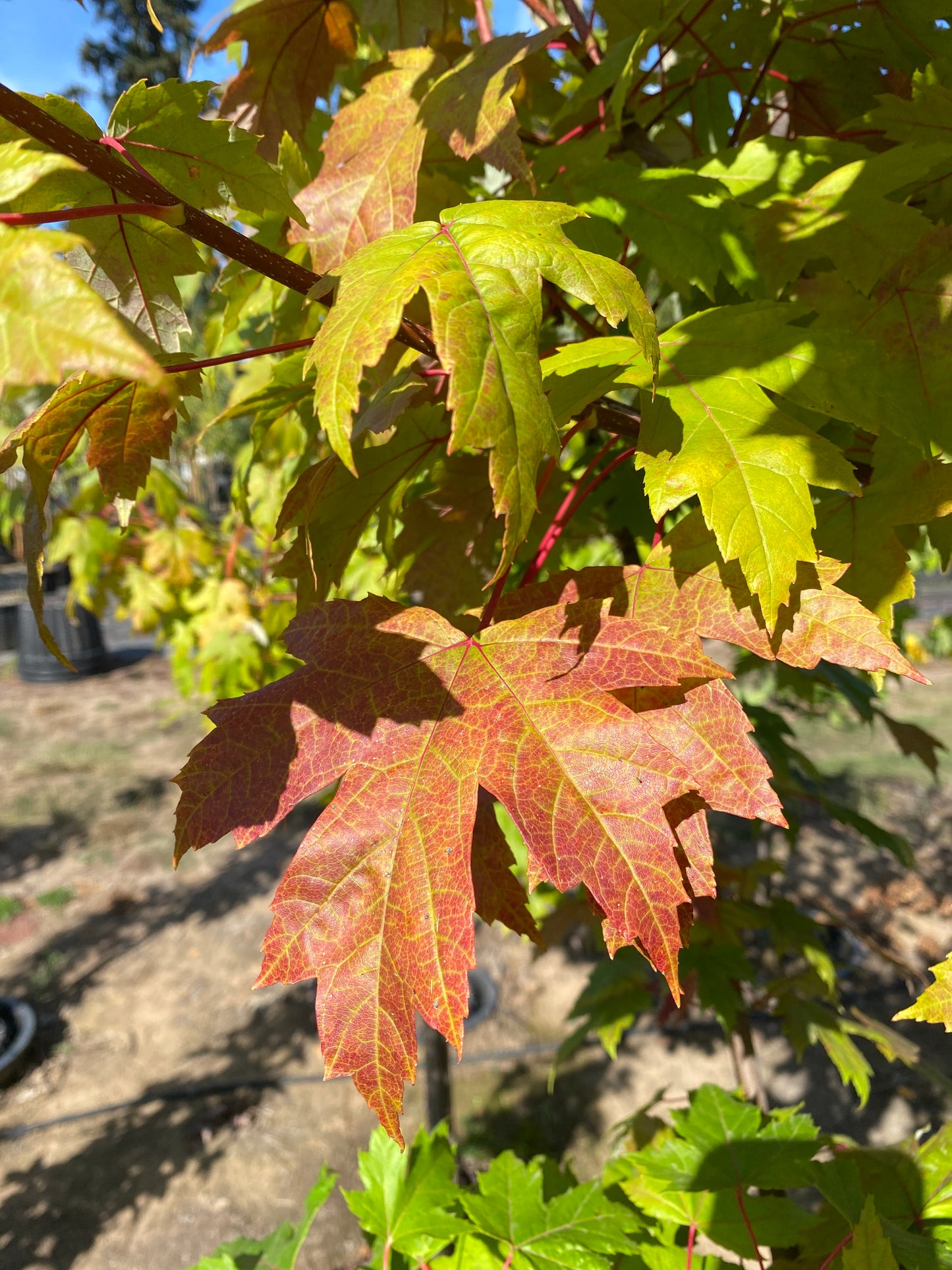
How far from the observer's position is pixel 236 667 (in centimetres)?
334

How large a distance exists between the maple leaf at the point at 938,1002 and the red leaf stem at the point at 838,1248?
43 cm

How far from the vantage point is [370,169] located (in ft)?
3.22

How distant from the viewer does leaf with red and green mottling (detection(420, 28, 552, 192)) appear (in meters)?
0.87

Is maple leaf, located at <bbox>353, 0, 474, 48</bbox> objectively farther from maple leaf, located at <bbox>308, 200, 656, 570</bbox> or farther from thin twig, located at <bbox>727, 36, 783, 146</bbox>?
maple leaf, located at <bbox>308, 200, 656, 570</bbox>

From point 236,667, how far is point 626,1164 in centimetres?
252

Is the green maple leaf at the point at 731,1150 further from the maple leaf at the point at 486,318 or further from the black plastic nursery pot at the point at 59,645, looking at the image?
the black plastic nursery pot at the point at 59,645

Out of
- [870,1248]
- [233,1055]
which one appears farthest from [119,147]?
[233,1055]

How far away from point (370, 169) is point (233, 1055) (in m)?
3.82

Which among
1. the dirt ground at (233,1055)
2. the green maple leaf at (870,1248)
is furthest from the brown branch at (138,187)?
the dirt ground at (233,1055)

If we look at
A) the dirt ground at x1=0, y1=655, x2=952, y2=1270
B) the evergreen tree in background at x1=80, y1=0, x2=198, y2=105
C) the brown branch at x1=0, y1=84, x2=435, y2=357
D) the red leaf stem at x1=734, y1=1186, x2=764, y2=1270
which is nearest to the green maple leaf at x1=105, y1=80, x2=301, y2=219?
the brown branch at x1=0, y1=84, x2=435, y2=357

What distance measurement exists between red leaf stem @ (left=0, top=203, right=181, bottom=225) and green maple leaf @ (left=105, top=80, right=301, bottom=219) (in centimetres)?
24

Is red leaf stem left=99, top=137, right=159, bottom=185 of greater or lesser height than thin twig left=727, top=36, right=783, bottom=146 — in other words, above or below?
below

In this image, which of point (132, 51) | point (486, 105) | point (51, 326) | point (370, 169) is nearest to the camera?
point (51, 326)

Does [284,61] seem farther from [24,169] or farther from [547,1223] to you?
[547,1223]
